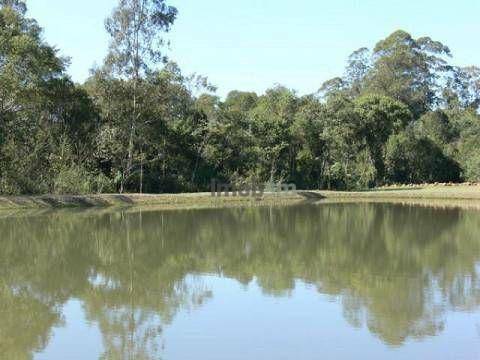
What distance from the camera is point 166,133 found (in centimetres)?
3045

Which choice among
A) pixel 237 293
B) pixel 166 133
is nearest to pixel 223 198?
pixel 166 133

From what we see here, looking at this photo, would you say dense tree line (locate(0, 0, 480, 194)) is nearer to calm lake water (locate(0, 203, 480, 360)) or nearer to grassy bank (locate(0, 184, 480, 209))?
grassy bank (locate(0, 184, 480, 209))

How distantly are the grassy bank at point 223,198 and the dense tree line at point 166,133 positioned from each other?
2138 millimetres

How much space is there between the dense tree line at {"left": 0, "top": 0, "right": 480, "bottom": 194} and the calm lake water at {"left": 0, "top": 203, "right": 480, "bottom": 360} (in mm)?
10176

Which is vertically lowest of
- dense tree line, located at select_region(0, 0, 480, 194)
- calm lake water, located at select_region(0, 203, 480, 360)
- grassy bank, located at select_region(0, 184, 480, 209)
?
calm lake water, located at select_region(0, 203, 480, 360)

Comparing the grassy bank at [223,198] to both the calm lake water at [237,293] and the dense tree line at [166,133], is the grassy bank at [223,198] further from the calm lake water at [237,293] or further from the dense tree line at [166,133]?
the calm lake water at [237,293]

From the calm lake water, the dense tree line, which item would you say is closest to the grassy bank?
the dense tree line

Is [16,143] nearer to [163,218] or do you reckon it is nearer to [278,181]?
[163,218]

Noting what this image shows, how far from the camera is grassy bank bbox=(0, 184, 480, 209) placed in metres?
22.9

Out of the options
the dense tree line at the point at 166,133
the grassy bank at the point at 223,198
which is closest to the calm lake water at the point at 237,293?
the grassy bank at the point at 223,198

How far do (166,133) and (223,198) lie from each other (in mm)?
5047

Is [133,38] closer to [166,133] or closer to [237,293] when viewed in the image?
[166,133]

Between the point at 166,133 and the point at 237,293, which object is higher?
the point at 166,133

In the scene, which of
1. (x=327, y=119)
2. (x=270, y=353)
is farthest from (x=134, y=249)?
(x=327, y=119)
